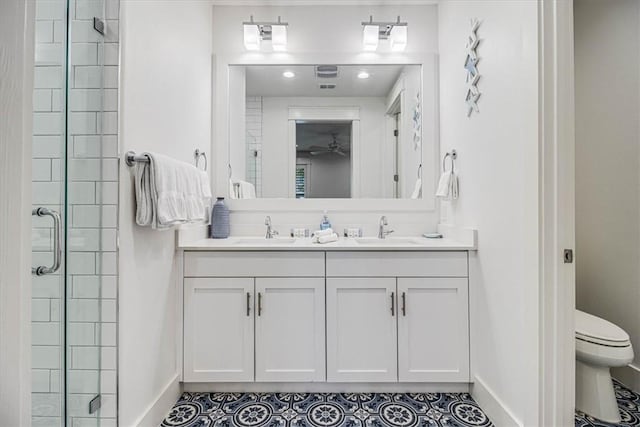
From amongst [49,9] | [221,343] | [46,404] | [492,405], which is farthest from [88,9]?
[492,405]

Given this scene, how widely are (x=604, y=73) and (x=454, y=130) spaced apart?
0.99m

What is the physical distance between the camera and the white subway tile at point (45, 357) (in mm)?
1087

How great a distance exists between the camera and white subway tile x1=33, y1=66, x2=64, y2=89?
3.56 ft

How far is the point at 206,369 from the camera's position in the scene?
1.72 m

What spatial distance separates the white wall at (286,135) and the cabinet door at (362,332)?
2.77 feet

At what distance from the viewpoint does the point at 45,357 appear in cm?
111

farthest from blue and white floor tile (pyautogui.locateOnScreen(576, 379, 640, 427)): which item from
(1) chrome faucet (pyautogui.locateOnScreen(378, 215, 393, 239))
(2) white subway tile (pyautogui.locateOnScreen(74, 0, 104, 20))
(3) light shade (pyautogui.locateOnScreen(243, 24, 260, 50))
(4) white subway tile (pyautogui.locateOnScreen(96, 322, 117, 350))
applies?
(3) light shade (pyautogui.locateOnScreen(243, 24, 260, 50))

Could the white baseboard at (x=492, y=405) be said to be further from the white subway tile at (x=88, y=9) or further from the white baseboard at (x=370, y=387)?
the white subway tile at (x=88, y=9)

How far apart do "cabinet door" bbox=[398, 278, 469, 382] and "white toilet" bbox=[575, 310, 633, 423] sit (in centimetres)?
52

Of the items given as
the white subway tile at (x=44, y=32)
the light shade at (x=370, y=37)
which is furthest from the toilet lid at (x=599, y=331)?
the white subway tile at (x=44, y=32)

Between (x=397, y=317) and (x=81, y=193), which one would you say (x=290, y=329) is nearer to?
(x=397, y=317)

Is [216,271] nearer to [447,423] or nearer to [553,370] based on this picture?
[447,423]

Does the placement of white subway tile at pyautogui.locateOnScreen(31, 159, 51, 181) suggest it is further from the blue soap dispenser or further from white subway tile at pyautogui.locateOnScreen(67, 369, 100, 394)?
the blue soap dispenser

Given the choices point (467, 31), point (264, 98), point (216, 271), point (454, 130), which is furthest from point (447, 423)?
point (264, 98)
